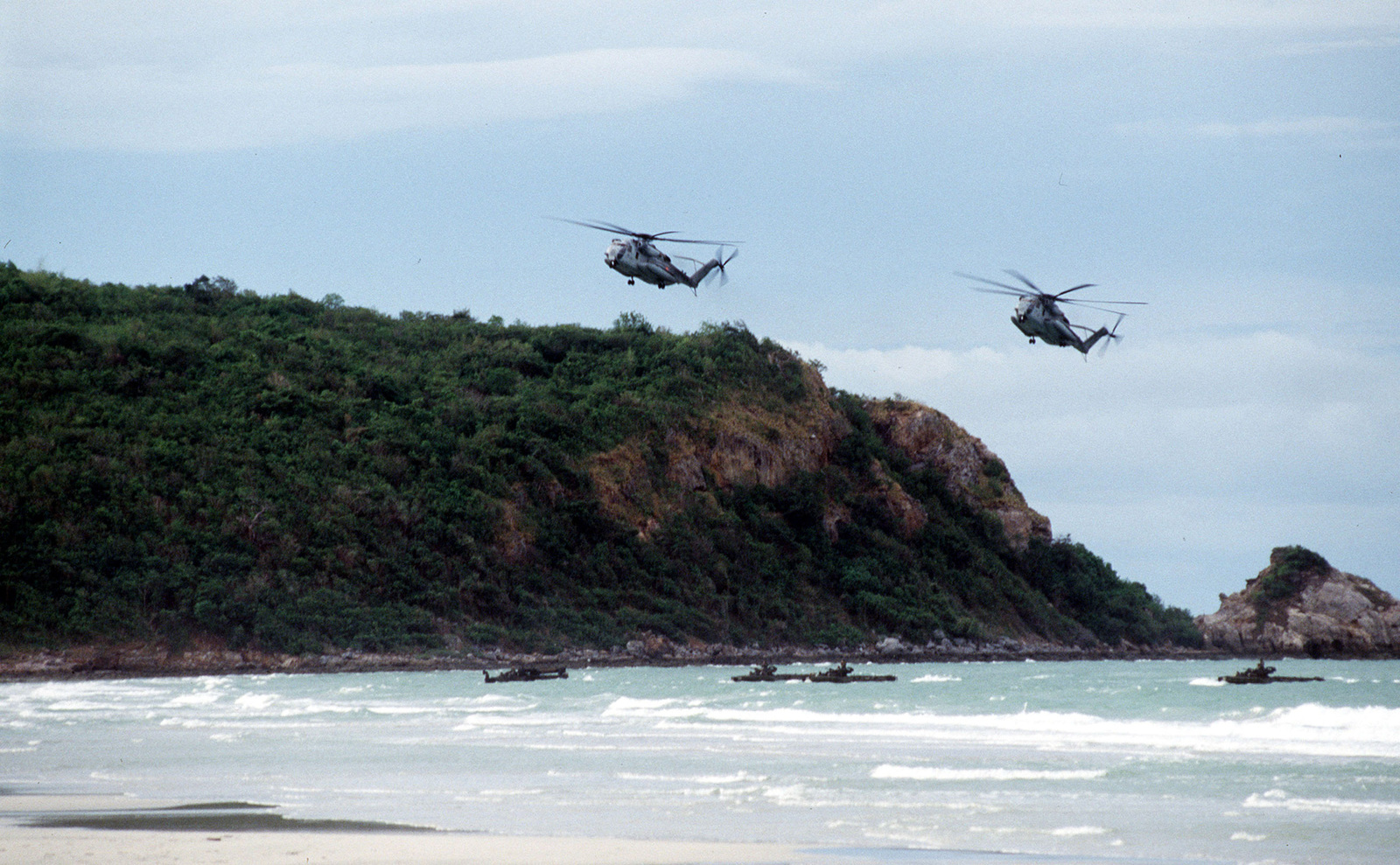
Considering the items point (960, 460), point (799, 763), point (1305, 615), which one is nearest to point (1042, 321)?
point (799, 763)

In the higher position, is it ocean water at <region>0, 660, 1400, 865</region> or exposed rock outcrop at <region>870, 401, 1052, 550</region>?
exposed rock outcrop at <region>870, 401, 1052, 550</region>

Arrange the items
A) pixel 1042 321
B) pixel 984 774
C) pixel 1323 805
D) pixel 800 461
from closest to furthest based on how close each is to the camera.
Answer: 1. pixel 1323 805
2. pixel 984 774
3. pixel 1042 321
4. pixel 800 461

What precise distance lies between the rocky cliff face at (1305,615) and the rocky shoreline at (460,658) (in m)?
15.2

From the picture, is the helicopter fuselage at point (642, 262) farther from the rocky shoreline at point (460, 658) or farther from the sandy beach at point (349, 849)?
the rocky shoreline at point (460, 658)

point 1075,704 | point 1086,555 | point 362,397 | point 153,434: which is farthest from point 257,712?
point 1086,555

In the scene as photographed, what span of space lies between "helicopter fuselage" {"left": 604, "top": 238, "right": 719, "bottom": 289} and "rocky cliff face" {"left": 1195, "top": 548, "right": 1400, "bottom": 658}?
66181mm

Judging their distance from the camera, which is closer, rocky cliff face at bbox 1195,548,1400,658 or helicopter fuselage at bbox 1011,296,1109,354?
helicopter fuselage at bbox 1011,296,1109,354

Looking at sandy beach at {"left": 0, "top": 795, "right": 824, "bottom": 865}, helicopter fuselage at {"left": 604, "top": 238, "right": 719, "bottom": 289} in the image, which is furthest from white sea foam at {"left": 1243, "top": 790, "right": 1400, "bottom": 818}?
helicopter fuselage at {"left": 604, "top": 238, "right": 719, "bottom": 289}

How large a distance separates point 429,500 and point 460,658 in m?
11.1

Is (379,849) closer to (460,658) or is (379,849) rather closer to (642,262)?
(642,262)

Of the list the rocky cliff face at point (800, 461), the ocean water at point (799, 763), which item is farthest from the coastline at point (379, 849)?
the rocky cliff face at point (800, 461)

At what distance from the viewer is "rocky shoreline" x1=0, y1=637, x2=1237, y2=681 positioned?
54.6 m

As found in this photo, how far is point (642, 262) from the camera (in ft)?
114

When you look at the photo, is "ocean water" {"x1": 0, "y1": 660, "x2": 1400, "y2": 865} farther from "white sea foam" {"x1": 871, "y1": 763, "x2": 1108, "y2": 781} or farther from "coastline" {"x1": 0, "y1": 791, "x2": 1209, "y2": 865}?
"coastline" {"x1": 0, "y1": 791, "x2": 1209, "y2": 865}
